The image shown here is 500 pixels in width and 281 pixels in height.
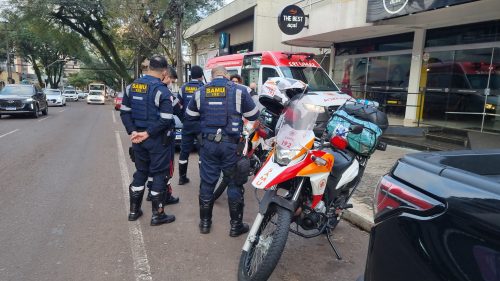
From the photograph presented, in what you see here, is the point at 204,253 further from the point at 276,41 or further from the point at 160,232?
the point at 276,41

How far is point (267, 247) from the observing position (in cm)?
310

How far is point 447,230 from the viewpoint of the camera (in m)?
1.44

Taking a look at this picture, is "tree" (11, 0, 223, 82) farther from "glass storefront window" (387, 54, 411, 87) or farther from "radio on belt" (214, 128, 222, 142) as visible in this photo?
"radio on belt" (214, 128, 222, 142)

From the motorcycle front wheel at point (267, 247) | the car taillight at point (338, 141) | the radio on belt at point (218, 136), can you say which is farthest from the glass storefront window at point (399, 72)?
the motorcycle front wheel at point (267, 247)

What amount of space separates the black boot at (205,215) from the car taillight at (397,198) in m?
2.65

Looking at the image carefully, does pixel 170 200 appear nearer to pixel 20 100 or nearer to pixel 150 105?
pixel 150 105

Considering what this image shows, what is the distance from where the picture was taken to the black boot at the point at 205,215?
169 inches

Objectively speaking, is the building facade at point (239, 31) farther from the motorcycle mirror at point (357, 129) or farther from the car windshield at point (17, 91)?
the motorcycle mirror at point (357, 129)

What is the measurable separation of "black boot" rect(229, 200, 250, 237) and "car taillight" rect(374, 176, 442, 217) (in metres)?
2.41

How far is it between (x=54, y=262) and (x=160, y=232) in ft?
3.63

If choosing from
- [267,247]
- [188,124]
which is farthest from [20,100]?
[267,247]

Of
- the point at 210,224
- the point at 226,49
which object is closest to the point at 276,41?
the point at 226,49

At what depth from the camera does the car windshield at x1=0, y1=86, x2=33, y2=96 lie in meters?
16.9

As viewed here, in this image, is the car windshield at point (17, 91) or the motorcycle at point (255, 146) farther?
the car windshield at point (17, 91)
